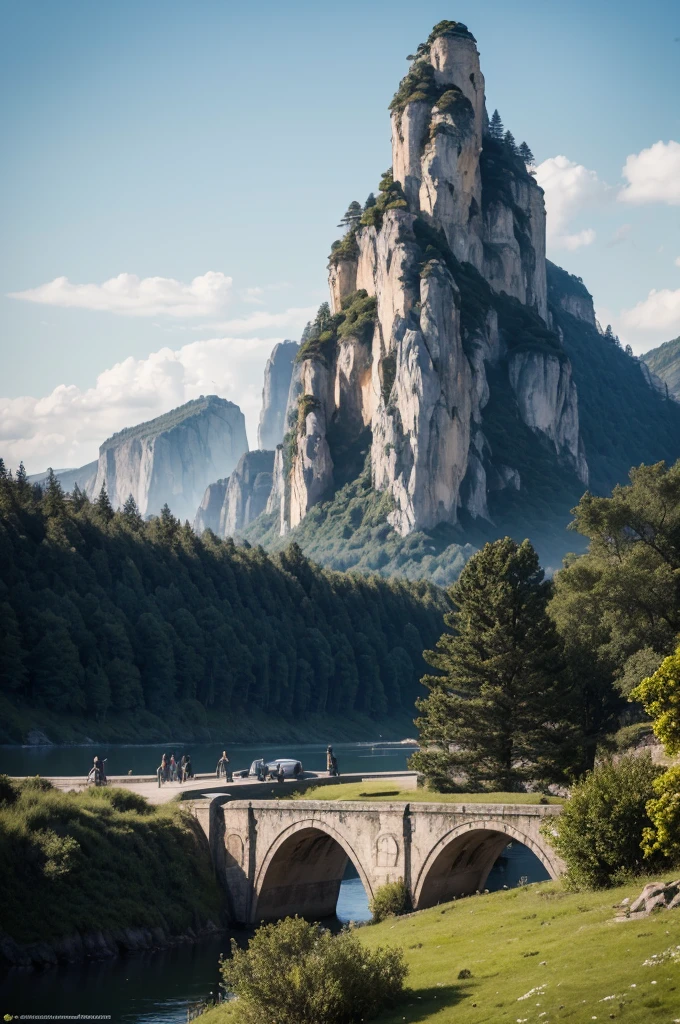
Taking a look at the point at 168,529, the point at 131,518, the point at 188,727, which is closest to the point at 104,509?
the point at 131,518

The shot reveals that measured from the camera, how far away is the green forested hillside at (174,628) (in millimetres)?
117562

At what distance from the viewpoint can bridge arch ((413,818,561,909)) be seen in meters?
52.8

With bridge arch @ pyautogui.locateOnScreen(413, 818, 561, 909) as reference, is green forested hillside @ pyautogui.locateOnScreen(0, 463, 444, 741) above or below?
above

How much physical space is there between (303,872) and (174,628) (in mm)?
74768

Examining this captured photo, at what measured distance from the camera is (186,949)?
56625 mm

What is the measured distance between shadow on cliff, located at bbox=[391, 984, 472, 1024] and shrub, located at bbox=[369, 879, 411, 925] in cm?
1875

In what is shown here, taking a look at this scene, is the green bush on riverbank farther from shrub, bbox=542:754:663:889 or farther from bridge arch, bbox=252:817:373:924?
shrub, bbox=542:754:663:889

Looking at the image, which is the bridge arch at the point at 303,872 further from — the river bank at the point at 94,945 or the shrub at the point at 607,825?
the shrub at the point at 607,825

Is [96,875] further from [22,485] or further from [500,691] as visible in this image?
[22,485]

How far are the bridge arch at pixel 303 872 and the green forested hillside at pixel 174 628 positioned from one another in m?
46.6

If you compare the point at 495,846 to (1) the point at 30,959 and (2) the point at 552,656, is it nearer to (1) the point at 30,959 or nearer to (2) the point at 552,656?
(2) the point at 552,656

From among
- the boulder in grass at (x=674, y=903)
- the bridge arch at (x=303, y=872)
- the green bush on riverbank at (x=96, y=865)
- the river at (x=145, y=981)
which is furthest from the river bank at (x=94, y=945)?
the boulder in grass at (x=674, y=903)

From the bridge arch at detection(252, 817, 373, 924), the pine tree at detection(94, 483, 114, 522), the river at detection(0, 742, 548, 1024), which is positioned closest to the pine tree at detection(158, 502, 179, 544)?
the pine tree at detection(94, 483, 114, 522)

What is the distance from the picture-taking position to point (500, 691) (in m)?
61.5
